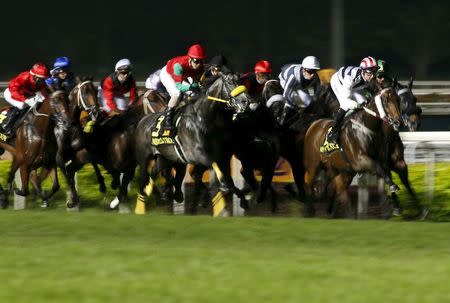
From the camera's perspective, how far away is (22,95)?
13.5m

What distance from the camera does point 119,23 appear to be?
20.8 metres

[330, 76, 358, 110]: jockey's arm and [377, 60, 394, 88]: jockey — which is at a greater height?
[377, 60, 394, 88]: jockey

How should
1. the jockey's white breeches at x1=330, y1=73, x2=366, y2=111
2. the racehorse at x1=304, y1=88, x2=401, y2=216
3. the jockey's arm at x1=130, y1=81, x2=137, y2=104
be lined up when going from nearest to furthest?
the racehorse at x1=304, y1=88, x2=401, y2=216 < the jockey's white breeches at x1=330, y1=73, x2=366, y2=111 < the jockey's arm at x1=130, y1=81, x2=137, y2=104

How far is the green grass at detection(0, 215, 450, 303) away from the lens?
6438mm

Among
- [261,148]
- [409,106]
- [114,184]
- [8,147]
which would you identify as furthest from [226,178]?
[8,147]

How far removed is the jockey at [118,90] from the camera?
13.3 metres

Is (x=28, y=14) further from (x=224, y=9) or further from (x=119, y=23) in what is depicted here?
(x=224, y=9)

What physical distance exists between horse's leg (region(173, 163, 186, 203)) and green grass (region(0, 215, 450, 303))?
5.45 ft

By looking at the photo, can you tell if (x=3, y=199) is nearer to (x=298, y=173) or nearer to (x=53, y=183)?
(x=53, y=183)

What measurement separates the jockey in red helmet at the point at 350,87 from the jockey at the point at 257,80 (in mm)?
657

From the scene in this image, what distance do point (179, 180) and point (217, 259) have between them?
16.6 ft

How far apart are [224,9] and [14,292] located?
578 inches

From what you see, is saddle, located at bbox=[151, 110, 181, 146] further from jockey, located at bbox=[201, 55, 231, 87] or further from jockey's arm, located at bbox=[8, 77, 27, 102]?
jockey's arm, located at bbox=[8, 77, 27, 102]

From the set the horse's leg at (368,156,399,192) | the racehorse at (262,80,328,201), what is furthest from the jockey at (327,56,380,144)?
the racehorse at (262,80,328,201)
